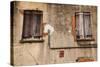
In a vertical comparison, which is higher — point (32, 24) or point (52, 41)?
point (32, 24)

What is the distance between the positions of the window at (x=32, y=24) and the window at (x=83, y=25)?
0.37 meters

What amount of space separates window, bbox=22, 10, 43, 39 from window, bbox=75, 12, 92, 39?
37cm

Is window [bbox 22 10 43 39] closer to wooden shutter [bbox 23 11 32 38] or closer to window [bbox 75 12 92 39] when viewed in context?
wooden shutter [bbox 23 11 32 38]

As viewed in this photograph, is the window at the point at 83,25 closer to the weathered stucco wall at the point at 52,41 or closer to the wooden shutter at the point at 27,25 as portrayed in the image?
the weathered stucco wall at the point at 52,41

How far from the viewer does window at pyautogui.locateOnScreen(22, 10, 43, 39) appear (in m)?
1.53

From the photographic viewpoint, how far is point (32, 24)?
155cm

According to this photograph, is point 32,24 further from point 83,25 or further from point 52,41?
point 83,25

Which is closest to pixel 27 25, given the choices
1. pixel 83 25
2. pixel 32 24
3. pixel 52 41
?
pixel 32 24

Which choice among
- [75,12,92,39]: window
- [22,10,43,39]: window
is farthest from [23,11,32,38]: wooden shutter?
[75,12,92,39]: window

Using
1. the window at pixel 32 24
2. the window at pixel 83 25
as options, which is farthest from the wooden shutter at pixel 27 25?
the window at pixel 83 25

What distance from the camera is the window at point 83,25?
1680 millimetres

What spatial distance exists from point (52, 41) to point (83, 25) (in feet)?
1.18

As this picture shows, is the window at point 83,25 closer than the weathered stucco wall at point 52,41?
No
